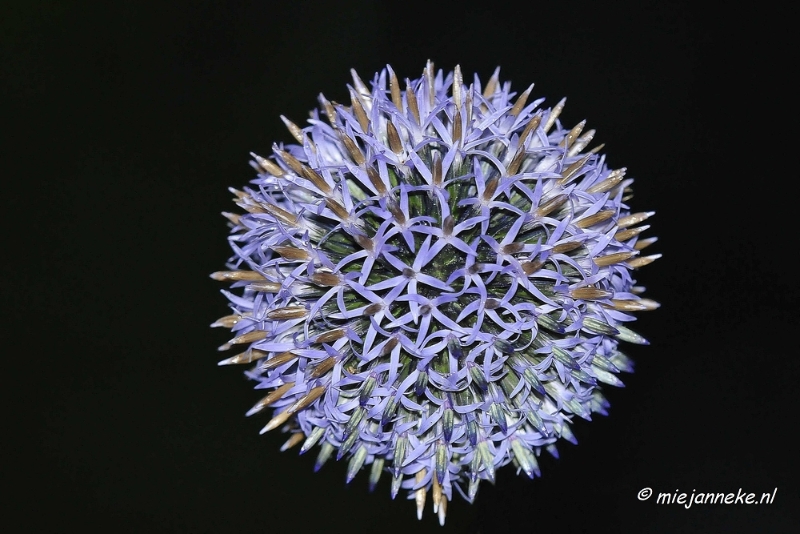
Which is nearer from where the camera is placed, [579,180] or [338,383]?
[338,383]

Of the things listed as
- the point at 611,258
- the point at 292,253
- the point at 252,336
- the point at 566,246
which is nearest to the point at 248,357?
the point at 252,336

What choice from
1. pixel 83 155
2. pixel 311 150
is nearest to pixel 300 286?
pixel 311 150

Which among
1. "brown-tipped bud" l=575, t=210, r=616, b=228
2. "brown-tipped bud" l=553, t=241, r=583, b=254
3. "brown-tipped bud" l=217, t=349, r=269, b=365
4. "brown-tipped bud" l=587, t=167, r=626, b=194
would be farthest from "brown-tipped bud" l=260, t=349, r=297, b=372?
"brown-tipped bud" l=587, t=167, r=626, b=194

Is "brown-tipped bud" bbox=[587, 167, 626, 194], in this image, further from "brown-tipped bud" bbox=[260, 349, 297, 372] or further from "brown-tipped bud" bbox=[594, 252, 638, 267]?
"brown-tipped bud" bbox=[260, 349, 297, 372]

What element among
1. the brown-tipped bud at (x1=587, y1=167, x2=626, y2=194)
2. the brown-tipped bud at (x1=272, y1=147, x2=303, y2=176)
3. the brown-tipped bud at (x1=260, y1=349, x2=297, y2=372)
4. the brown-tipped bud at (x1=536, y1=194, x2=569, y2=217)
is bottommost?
the brown-tipped bud at (x1=260, y1=349, x2=297, y2=372)

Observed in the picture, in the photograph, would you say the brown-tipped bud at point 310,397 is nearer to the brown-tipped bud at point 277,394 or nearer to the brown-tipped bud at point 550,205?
the brown-tipped bud at point 277,394

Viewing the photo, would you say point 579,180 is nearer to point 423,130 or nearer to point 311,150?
point 423,130

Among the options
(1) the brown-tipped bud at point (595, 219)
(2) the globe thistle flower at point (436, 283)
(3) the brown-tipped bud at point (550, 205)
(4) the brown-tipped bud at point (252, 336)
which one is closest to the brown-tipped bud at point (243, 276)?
(2) the globe thistle flower at point (436, 283)
